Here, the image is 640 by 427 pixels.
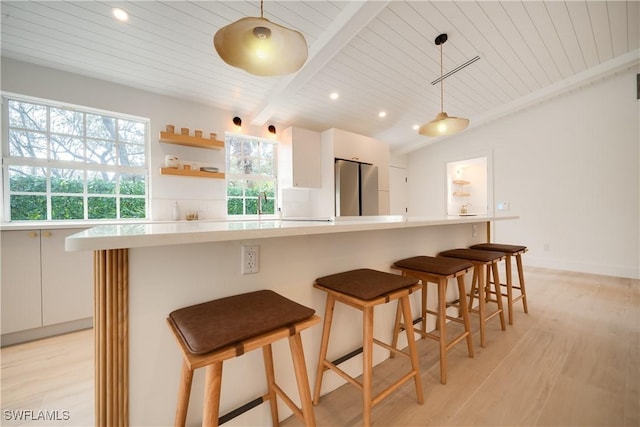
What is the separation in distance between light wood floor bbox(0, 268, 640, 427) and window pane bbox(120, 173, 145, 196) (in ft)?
4.92

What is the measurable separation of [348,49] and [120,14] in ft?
6.63

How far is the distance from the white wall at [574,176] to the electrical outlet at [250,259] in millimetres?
5168

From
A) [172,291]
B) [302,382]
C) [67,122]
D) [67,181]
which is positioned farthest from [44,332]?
[302,382]

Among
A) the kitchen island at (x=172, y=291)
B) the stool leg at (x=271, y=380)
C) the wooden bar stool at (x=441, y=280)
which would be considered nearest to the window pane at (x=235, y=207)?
the kitchen island at (x=172, y=291)

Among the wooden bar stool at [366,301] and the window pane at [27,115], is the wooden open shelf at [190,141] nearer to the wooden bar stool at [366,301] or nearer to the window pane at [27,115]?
the window pane at [27,115]

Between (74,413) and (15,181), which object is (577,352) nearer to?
(74,413)

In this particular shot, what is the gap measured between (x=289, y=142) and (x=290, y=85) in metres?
0.98

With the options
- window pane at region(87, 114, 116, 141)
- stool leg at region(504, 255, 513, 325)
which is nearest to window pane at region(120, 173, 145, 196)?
window pane at region(87, 114, 116, 141)

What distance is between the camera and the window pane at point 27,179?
2.26 m

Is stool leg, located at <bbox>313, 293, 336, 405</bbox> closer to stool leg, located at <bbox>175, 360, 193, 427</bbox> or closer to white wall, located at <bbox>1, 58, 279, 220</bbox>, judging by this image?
stool leg, located at <bbox>175, 360, 193, 427</bbox>

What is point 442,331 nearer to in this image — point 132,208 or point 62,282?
point 62,282

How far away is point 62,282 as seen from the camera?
79.8 inches

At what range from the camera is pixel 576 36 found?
9.24 ft

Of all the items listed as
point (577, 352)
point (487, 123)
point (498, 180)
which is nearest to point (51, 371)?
point (577, 352)
